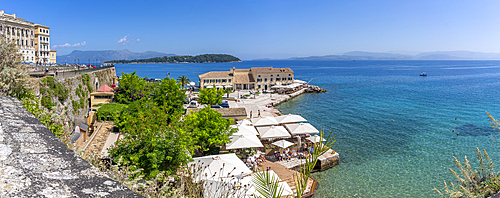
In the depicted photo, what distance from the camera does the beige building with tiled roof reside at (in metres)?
65.7

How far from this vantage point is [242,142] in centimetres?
2095

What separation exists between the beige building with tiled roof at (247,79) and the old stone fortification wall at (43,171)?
61131mm

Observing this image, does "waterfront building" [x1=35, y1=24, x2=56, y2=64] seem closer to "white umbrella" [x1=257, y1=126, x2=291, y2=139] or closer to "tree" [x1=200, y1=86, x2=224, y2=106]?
"tree" [x1=200, y1=86, x2=224, y2=106]

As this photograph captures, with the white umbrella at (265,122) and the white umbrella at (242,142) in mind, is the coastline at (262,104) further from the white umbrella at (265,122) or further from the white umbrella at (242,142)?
the white umbrella at (242,142)

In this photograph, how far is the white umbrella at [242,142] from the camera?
2068 centimetres

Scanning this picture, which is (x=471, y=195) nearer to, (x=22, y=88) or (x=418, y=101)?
(x=22, y=88)

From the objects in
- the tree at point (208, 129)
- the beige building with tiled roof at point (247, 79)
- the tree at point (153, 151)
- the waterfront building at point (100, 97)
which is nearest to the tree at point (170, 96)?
the tree at point (208, 129)

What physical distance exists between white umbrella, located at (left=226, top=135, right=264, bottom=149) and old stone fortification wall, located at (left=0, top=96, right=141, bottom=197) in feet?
59.1

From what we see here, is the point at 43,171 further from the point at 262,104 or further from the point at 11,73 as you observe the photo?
the point at 262,104

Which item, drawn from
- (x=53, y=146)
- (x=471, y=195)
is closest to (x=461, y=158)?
(x=471, y=195)

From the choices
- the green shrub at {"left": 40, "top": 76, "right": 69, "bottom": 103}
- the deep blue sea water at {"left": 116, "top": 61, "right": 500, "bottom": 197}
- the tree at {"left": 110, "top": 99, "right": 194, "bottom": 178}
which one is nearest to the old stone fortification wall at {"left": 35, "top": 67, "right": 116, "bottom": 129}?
the green shrub at {"left": 40, "top": 76, "right": 69, "bottom": 103}

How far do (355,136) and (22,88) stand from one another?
30082 mm

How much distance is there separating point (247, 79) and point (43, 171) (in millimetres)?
68378

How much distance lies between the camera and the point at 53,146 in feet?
8.95
